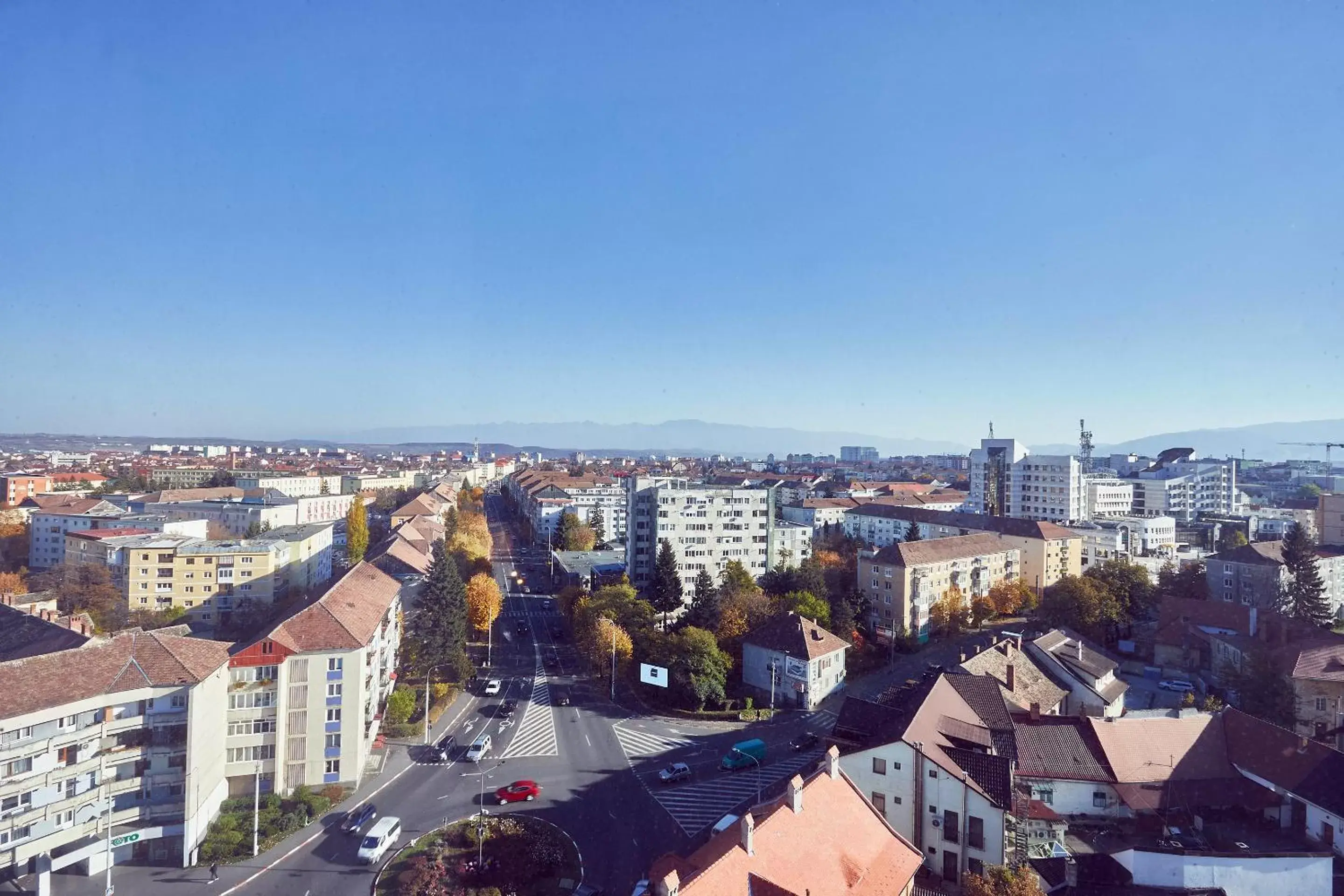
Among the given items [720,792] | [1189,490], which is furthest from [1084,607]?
[1189,490]

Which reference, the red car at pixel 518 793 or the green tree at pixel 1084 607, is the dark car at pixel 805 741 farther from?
the green tree at pixel 1084 607

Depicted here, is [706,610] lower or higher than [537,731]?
higher

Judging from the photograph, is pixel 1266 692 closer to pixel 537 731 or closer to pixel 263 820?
pixel 537 731

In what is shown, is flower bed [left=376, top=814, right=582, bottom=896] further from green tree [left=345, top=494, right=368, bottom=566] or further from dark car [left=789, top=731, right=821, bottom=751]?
green tree [left=345, top=494, right=368, bottom=566]

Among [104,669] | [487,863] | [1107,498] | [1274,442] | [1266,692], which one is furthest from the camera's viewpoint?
[1274,442]

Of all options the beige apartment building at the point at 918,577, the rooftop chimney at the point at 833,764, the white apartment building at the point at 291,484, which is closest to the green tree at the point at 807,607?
the beige apartment building at the point at 918,577

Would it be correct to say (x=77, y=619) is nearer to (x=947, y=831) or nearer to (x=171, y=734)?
(x=171, y=734)
